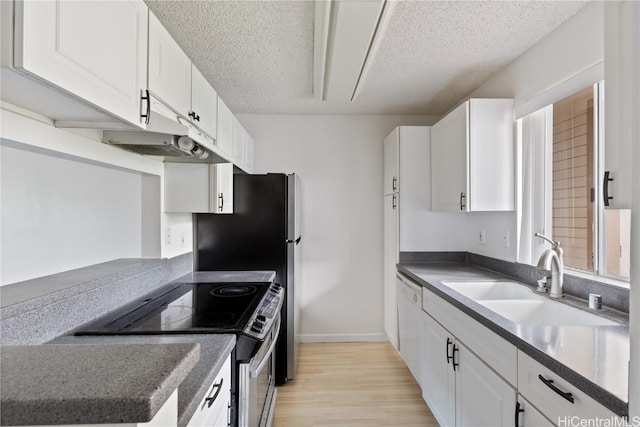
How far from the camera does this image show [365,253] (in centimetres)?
351

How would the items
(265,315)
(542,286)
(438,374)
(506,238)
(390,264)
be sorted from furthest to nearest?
(390,264), (506,238), (438,374), (542,286), (265,315)

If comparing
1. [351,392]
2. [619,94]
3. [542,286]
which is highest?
[619,94]

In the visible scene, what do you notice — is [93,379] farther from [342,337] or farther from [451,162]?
[342,337]

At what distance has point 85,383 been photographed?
480mm

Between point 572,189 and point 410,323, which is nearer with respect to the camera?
point 572,189

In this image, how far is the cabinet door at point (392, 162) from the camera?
9.68ft

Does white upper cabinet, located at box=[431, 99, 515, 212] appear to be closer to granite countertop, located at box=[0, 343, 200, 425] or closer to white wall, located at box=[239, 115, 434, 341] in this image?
white wall, located at box=[239, 115, 434, 341]

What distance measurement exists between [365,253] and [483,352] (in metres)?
2.06

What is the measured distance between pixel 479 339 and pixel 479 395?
0.84 feet

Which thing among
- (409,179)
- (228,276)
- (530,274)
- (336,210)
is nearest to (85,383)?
(228,276)

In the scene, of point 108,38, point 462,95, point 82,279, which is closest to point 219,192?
point 82,279

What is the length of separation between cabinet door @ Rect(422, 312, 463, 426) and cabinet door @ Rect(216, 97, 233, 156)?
181 cm

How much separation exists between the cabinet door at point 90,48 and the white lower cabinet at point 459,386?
68.2 inches

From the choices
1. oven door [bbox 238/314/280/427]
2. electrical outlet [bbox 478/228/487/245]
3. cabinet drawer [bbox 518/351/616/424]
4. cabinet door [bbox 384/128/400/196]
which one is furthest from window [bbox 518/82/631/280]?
oven door [bbox 238/314/280/427]
